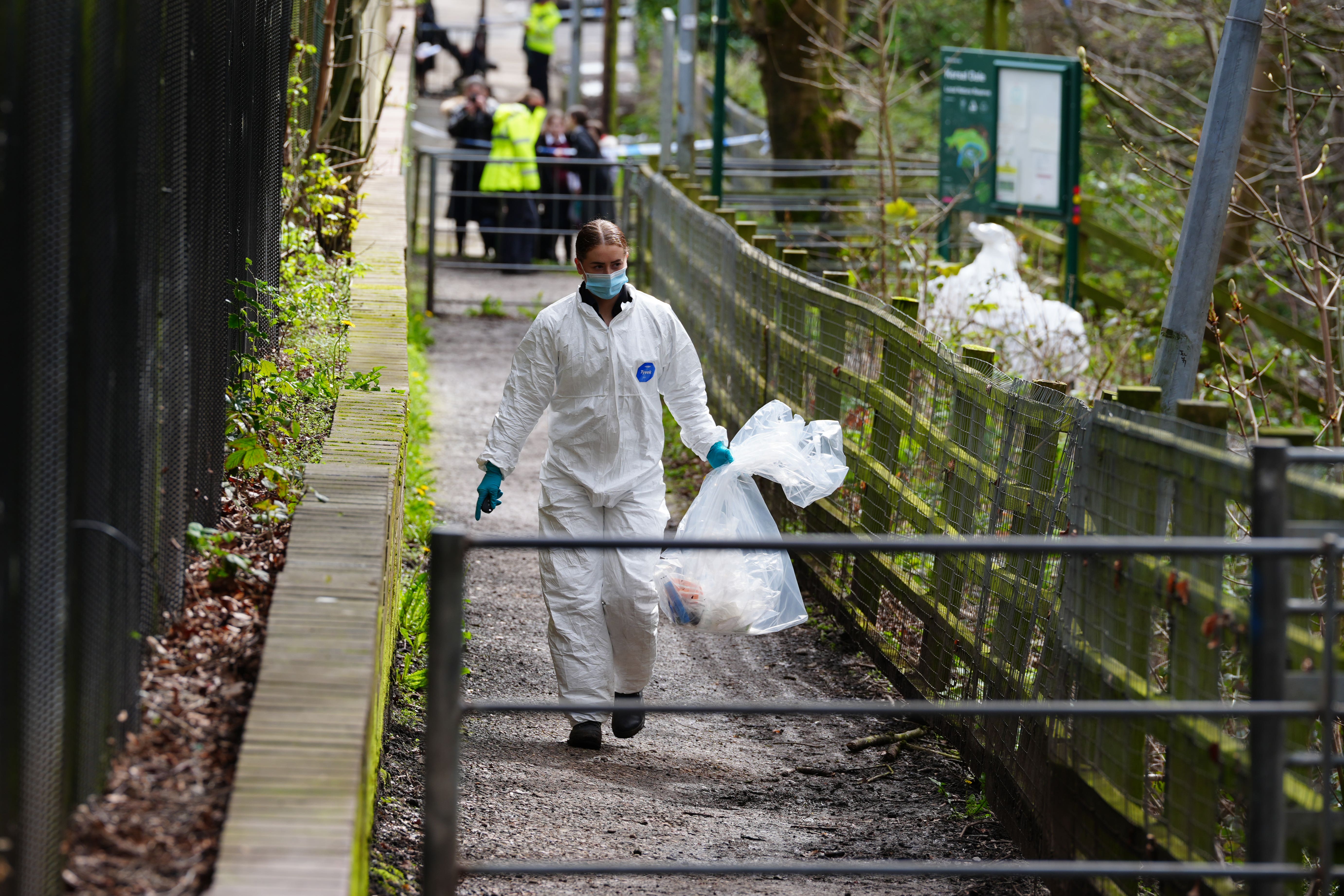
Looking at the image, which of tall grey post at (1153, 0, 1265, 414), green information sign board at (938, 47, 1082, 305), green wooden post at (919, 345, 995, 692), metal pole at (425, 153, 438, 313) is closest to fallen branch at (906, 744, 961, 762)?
green wooden post at (919, 345, 995, 692)

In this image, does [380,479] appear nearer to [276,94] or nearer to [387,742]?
[387,742]

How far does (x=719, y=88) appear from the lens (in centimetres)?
1423

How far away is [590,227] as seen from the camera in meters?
5.30

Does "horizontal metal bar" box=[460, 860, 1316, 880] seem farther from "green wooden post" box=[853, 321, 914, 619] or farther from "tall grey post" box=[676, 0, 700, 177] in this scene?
"tall grey post" box=[676, 0, 700, 177]

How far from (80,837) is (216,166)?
258 centimetres

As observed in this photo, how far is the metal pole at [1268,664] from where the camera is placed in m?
3.07

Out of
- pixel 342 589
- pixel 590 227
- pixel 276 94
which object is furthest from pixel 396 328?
pixel 342 589

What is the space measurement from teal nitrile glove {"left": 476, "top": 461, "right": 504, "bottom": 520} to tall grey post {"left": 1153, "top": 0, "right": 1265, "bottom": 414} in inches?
93.2

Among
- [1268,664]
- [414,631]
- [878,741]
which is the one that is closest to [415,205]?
[414,631]

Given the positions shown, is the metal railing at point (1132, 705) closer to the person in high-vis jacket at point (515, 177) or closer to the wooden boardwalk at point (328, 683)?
the wooden boardwalk at point (328, 683)

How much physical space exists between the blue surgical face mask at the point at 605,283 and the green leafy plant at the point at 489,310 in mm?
9141

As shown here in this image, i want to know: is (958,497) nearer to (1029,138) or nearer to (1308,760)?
(1308,760)

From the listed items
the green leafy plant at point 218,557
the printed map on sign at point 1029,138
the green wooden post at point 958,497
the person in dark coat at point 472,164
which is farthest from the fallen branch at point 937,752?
the person in dark coat at point 472,164

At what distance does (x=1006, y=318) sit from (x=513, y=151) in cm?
791
